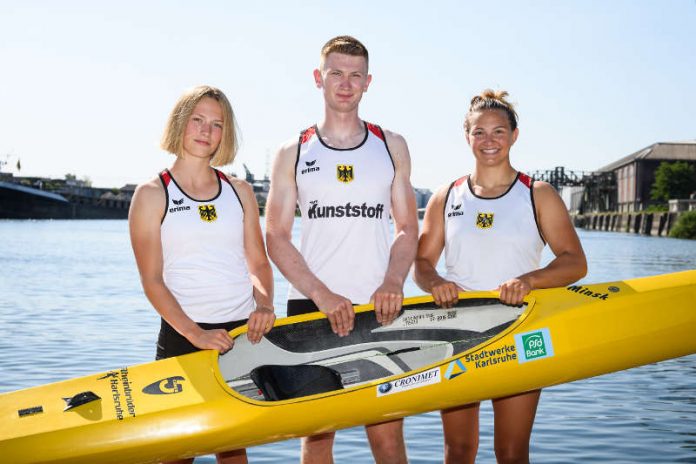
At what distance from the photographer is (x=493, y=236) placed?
4.79 m

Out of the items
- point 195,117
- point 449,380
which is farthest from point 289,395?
point 195,117

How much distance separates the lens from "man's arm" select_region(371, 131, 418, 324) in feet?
14.9

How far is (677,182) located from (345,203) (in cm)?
8403

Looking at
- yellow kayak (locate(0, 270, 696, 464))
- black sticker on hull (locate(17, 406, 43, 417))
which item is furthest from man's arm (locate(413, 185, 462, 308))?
black sticker on hull (locate(17, 406, 43, 417))

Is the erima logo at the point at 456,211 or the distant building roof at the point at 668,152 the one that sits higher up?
the distant building roof at the point at 668,152

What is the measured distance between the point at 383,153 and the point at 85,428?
88.7 inches

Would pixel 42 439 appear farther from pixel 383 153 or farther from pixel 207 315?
pixel 383 153

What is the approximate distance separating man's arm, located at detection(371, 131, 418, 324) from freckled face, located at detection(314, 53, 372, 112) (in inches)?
12.5

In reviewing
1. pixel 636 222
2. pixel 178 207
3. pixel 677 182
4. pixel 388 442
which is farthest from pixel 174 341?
pixel 677 182

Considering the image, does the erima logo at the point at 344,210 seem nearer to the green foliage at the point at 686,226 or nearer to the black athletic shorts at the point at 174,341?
the black athletic shorts at the point at 174,341

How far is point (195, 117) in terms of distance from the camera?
443 cm

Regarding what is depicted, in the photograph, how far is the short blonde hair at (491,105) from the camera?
16.2 ft

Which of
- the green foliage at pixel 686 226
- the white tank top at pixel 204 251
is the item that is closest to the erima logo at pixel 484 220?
the white tank top at pixel 204 251

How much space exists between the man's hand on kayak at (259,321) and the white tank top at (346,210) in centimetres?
44
